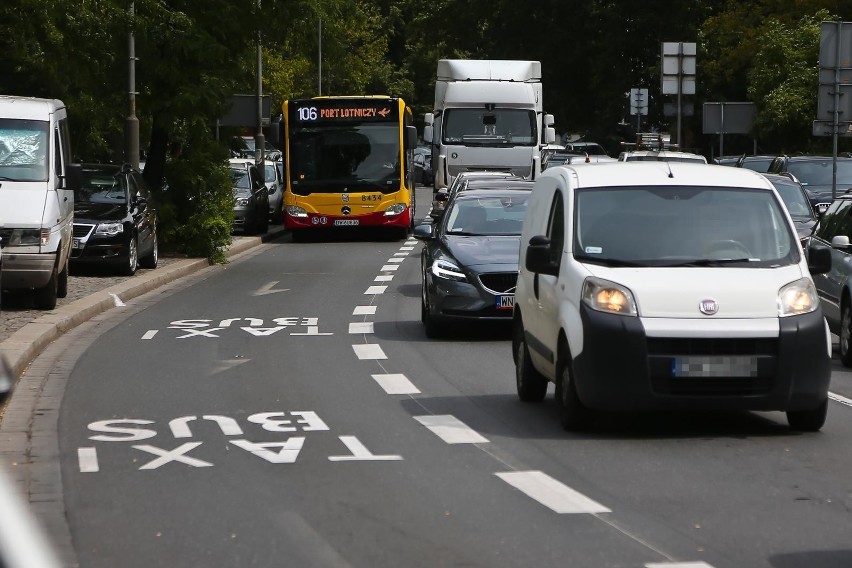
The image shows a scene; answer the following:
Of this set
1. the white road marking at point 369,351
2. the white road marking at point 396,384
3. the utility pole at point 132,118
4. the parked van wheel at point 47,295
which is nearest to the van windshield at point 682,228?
the white road marking at point 396,384

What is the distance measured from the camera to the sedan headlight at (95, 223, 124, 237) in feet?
75.3

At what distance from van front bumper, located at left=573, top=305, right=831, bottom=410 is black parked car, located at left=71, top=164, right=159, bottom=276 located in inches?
578

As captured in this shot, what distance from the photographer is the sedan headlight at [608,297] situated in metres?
9.41

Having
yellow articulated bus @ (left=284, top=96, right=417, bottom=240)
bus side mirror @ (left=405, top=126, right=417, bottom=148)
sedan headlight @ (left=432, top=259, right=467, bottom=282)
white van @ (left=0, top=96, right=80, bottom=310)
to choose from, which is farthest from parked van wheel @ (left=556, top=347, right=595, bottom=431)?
bus side mirror @ (left=405, top=126, right=417, bottom=148)

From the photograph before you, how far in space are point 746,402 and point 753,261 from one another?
1.05 metres

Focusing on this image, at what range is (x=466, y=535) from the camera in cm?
668

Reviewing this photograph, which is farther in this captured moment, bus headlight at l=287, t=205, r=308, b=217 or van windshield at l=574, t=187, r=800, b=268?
bus headlight at l=287, t=205, r=308, b=217

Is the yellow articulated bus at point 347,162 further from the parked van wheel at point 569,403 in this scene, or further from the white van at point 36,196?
the parked van wheel at point 569,403

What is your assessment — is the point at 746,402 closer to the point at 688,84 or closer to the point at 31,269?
the point at 31,269

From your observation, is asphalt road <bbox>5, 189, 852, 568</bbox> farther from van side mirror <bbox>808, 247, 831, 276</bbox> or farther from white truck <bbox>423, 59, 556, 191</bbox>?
white truck <bbox>423, 59, 556, 191</bbox>

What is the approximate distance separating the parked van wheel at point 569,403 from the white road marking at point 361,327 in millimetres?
6874

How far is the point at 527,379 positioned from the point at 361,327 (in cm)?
602

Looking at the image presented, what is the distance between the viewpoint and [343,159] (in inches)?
1384

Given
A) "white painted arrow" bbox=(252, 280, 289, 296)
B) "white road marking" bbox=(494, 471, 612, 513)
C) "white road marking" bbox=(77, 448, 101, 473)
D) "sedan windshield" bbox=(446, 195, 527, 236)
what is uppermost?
"sedan windshield" bbox=(446, 195, 527, 236)
